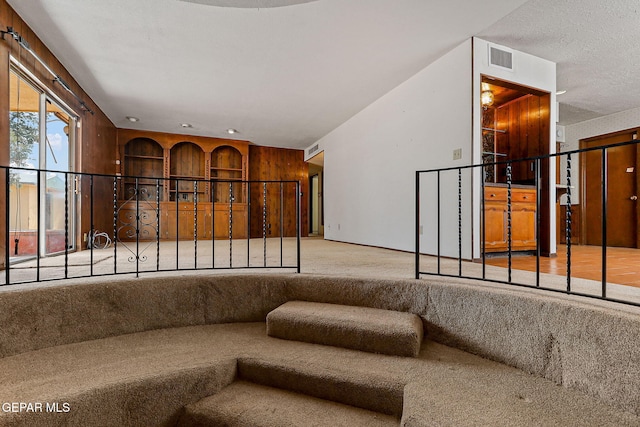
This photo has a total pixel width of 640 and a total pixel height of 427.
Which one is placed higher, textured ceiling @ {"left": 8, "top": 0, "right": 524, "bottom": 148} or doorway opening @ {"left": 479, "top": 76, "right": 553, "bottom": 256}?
textured ceiling @ {"left": 8, "top": 0, "right": 524, "bottom": 148}

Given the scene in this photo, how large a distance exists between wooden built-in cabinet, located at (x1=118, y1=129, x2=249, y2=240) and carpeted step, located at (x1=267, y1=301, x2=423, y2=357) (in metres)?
4.97

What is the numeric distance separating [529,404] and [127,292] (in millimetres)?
2407

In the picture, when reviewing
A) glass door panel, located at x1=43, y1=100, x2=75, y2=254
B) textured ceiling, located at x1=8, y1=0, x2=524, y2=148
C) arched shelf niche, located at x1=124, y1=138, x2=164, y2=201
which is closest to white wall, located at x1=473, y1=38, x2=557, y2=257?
textured ceiling, located at x1=8, y1=0, x2=524, y2=148

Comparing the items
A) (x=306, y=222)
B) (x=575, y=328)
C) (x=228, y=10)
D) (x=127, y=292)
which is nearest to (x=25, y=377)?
(x=127, y=292)

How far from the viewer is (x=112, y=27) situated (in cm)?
305

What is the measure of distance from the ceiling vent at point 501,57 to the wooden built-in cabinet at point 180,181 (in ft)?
17.4

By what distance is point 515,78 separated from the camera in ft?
11.5

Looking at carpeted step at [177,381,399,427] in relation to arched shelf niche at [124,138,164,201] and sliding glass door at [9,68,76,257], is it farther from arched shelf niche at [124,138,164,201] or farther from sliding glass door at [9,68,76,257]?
arched shelf niche at [124,138,164,201]

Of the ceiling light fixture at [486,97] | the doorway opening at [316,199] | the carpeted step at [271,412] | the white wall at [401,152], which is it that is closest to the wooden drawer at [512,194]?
the white wall at [401,152]

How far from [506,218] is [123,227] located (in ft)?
20.8

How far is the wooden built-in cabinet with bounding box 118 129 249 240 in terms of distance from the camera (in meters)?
6.81

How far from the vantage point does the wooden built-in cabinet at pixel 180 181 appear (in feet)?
22.4

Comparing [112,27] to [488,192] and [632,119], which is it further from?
[632,119]

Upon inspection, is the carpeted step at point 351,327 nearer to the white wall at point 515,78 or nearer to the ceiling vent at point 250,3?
the white wall at point 515,78
